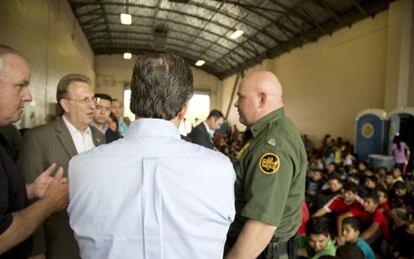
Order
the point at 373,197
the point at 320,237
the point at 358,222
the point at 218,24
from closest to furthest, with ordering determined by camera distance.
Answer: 1. the point at 320,237
2. the point at 358,222
3. the point at 373,197
4. the point at 218,24

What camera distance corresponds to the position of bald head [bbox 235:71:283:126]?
1.74 m

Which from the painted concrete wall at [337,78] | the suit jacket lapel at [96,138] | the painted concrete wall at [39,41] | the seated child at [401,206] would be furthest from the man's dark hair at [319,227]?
the painted concrete wall at [337,78]

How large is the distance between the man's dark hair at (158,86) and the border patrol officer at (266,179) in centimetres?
67

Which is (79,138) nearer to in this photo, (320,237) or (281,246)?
(281,246)

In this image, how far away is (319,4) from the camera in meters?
10.1

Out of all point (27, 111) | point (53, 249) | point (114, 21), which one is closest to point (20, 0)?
point (27, 111)

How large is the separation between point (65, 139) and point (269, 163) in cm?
138

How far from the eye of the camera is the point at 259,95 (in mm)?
1761

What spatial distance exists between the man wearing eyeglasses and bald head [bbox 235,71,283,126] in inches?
46.5

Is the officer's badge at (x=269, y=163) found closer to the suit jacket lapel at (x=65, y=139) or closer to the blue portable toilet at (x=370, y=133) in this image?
the suit jacket lapel at (x=65, y=139)

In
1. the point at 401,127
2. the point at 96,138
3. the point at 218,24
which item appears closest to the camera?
the point at 96,138

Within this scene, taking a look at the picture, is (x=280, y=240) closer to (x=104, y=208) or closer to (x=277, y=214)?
(x=277, y=214)

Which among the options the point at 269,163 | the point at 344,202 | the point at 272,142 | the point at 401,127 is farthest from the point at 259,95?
the point at 401,127

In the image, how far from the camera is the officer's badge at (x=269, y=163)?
60.4 inches
